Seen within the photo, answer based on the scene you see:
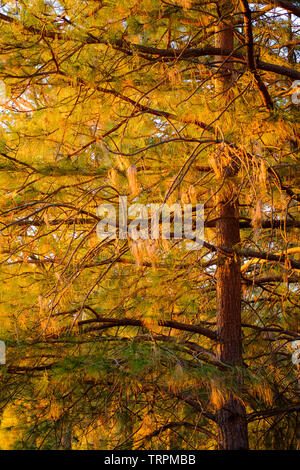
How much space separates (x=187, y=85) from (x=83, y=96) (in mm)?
852

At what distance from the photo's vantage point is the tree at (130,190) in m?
3.05

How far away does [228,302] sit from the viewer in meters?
4.30

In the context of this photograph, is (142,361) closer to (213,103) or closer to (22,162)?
(22,162)

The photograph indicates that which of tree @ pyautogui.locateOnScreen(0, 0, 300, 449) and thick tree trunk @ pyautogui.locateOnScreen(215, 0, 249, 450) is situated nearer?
tree @ pyautogui.locateOnScreen(0, 0, 300, 449)

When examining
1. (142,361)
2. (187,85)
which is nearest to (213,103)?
(187,85)

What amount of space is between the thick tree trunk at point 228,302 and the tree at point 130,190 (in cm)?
1

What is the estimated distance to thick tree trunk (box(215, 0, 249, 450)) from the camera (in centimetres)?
400

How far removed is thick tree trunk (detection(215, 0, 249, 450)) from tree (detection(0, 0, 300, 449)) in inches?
0.5

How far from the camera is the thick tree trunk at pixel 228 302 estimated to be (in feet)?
13.1

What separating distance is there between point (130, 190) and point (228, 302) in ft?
6.50

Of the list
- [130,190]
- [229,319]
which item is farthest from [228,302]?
[130,190]

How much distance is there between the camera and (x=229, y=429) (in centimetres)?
400

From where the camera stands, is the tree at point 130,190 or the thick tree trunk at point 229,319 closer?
the tree at point 130,190
